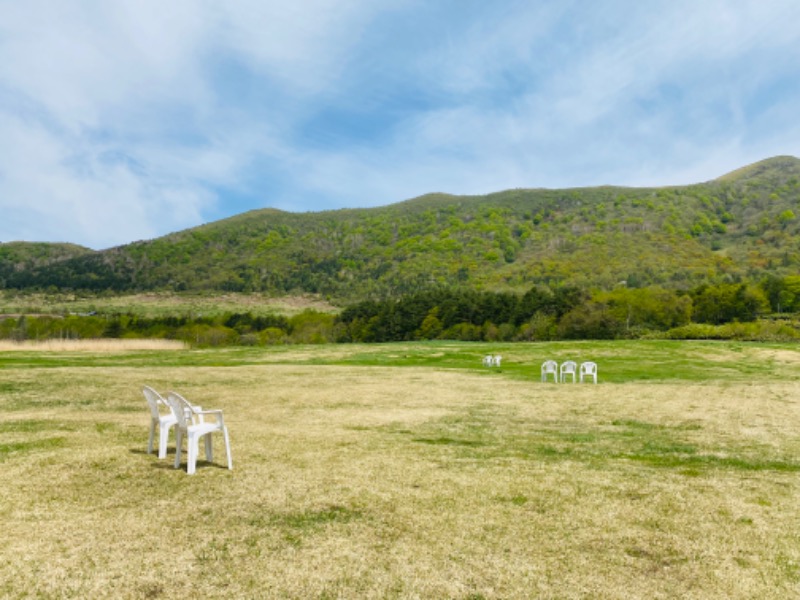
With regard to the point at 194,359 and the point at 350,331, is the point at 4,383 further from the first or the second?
the point at 350,331

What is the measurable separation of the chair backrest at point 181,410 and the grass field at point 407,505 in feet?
2.55

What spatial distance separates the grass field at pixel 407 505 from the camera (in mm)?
4953

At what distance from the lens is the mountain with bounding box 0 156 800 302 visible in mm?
119688

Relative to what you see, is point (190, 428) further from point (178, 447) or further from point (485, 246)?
point (485, 246)

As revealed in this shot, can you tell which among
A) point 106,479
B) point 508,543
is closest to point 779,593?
point 508,543

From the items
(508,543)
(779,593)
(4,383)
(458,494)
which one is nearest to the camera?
(779,593)

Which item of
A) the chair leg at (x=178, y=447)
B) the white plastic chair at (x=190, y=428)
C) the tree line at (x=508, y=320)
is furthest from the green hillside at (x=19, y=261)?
the chair leg at (x=178, y=447)

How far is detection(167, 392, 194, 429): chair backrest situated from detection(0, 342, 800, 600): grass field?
0.78 meters

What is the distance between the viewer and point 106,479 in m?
8.00

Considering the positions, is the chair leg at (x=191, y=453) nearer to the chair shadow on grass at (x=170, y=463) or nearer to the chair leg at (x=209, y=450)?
the chair shadow on grass at (x=170, y=463)

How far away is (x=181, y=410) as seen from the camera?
8.91 meters

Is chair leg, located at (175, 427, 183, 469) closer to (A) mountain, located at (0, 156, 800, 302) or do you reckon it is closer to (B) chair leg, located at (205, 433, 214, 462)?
(B) chair leg, located at (205, 433, 214, 462)

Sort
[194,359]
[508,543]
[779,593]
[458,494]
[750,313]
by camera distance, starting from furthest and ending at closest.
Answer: [750,313] < [194,359] < [458,494] < [508,543] < [779,593]

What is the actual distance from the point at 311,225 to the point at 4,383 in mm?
163196
